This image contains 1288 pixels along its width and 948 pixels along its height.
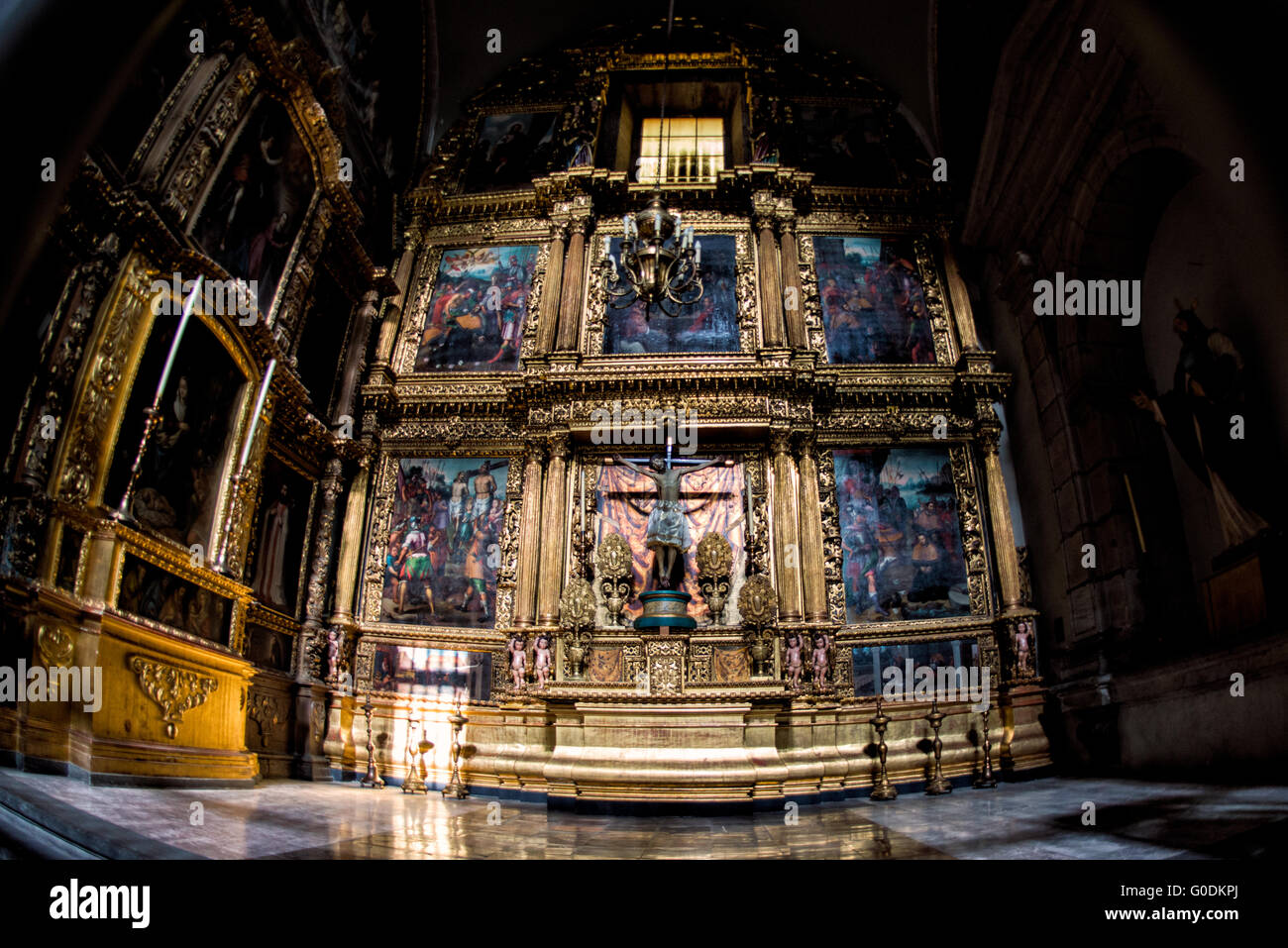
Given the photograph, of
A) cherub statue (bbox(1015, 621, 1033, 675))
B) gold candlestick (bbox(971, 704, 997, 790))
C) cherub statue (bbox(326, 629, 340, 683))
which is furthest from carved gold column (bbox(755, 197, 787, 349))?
cherub statue (bbox(326, 629, 340, 683))

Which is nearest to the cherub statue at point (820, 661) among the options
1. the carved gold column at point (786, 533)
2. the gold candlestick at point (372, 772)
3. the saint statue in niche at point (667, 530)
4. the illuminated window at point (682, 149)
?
the carved gold column at point (786, 533)

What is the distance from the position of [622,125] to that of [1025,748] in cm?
1308

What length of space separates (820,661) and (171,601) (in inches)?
304

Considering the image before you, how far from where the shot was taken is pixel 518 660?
9.72m

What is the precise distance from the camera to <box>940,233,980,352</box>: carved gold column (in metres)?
11.5

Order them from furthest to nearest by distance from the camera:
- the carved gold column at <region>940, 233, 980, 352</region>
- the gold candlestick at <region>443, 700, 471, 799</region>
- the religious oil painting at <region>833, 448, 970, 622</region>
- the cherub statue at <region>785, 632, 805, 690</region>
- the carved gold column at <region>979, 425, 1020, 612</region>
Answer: the carved gold column at <region>940, 233, 980, 352</region> → the religious oil painting at <region>833, 448, 970, 622</region> → the carved gold column at <region>979, 425, 1020, 612</region> → the cherub statue at <region>785, 632, 805, 690</region> → the gold candlestick at <region>443, 700, 471, 799</region>

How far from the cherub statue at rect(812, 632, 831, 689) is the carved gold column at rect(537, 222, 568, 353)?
6213 millimetres

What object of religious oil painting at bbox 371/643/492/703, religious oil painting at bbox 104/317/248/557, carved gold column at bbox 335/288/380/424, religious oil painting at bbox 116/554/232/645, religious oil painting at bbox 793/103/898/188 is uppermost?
religious oil painting at bbox 793/103/898/188

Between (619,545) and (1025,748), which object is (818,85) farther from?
(1025,748)

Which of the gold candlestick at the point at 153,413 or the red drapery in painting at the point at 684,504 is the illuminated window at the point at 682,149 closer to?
the red drapery in painting at the point at 684,504

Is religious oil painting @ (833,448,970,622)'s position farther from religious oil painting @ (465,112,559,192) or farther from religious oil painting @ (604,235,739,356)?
religious oil painting @ (465,112,559,192)

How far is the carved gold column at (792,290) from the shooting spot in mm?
11422

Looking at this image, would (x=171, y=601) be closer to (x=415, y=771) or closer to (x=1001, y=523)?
(x=415, y=771)
